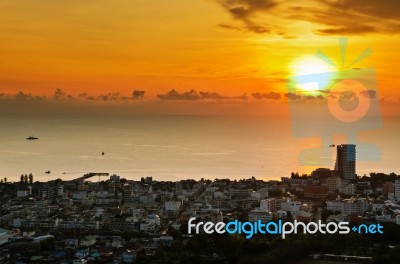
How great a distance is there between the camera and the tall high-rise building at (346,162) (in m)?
17.8

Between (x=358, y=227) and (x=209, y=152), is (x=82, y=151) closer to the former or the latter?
(x=209, y=152)

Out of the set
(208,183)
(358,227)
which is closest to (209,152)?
(208,183)

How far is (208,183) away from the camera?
17312 mm

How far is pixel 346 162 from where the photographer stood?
59.1ft

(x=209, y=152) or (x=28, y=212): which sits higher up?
(x=209, y=152)

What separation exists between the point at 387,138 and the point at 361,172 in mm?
16296

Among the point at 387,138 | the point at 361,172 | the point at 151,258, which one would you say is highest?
the point at 387,138

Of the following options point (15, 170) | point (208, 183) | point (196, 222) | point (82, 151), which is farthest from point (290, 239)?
point (82, 151)

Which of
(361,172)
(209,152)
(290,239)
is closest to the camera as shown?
(290,239)

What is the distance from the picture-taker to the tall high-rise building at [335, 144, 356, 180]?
699 inches

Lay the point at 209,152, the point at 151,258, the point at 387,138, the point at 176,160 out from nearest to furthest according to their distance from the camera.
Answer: the point at 151,258 → the point at 176,160 → the point at 209,152 → the point at 387,138

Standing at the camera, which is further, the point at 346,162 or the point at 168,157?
the point at 168,157

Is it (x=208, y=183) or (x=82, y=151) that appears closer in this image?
(x=208, y=183)

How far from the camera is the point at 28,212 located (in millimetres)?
12664
